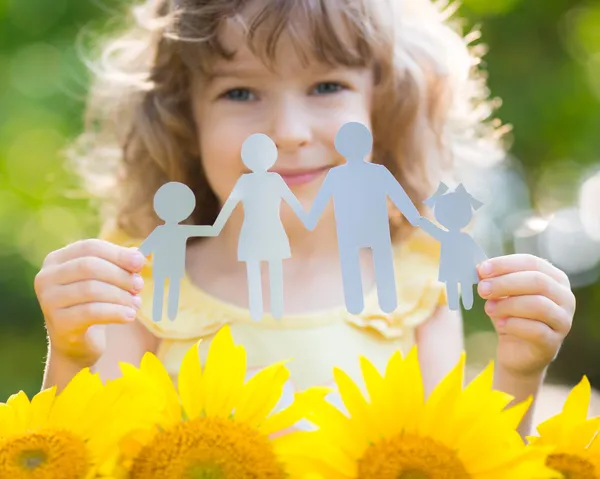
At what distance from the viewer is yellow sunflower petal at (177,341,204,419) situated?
18.4 inches

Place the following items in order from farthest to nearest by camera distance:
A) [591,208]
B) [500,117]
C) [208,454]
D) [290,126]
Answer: [500,117] → [591,208] → [290,126] → [208,454]

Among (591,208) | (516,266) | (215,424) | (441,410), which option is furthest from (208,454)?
(591,208)

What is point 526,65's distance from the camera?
3510 millimetres

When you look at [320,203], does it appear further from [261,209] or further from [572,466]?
[572,466]

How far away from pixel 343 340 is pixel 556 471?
613 millimetres

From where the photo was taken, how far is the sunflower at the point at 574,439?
0.47 meters

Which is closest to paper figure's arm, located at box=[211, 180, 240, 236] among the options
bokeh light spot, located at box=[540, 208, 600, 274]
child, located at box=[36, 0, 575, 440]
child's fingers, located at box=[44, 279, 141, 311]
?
child's fingers, located at box=[44, 279, 141, 311]

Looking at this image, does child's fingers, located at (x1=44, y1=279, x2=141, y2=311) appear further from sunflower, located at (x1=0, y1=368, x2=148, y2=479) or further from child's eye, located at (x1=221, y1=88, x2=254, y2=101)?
child's eye, located at (x1=221, y1=88, x2=254, y2=101)

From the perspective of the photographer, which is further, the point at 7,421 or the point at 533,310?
the point at 533,310

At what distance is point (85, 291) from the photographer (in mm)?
708

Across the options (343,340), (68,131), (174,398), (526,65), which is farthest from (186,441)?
(526,65)

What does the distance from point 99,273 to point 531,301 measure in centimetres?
38

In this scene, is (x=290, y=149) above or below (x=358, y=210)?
above

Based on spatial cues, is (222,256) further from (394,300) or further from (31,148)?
(31,148)
